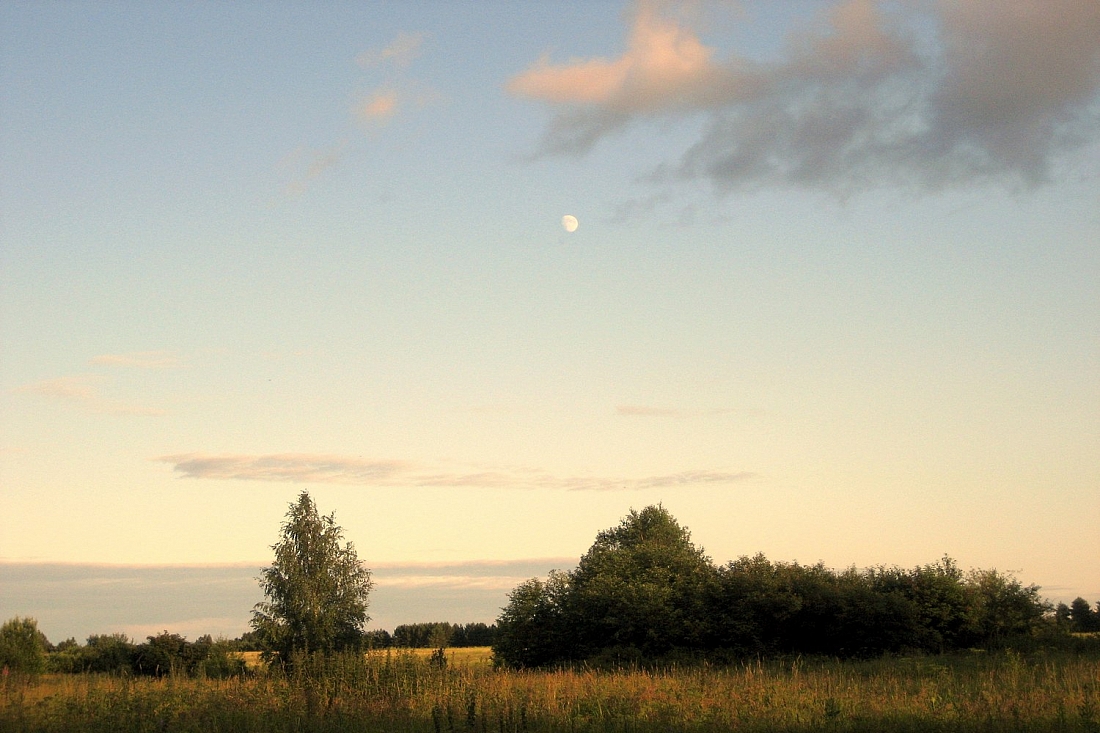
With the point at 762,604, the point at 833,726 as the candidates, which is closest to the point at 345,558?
the point at 762,604

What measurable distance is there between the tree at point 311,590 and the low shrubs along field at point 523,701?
33.8 meters

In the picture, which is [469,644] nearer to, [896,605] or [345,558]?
[345,558]

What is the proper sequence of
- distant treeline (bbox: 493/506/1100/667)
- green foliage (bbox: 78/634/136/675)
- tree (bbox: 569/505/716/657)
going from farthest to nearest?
tree (bbox: 569/505/716/657)
distant treeline (bbox: 493/506/1100/667)
green foliage (bbox: 78/634/136/675)

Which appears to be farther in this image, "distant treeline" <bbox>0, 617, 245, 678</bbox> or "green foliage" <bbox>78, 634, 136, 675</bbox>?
"green foliage" <bbox>78, 634, 136, 675</bbox>

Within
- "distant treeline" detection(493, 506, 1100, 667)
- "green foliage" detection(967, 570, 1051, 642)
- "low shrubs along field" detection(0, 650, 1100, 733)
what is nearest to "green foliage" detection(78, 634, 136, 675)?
"low shrubs along field" detection(0, 650, 1100, 733)

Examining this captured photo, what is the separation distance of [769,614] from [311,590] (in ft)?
94.2

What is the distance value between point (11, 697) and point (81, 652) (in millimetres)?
16915

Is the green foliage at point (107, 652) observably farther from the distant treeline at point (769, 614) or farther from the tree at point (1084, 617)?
the tree at point (1084, 617)

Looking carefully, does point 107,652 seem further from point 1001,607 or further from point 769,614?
point 1001,607

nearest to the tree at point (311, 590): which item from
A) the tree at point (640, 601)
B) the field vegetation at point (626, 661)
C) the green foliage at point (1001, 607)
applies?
the field vegetation at point (626, 661)

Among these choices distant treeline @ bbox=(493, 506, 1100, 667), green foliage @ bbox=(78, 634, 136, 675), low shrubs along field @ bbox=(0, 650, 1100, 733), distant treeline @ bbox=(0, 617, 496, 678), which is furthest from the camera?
distant treeline @ bbox=(493, 506, 1100, 667)

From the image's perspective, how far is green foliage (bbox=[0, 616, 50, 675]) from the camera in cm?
3066

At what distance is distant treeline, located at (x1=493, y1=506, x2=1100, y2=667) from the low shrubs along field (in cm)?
1535

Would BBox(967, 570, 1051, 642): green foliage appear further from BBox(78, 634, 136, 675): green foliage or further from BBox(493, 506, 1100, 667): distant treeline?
BBox(78, 634, 136, 675): green foliage
